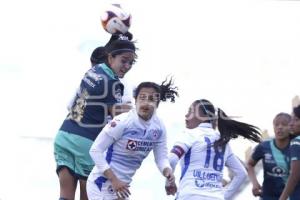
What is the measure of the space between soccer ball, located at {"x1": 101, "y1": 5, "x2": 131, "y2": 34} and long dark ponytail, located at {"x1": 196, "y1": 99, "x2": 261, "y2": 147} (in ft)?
3.72

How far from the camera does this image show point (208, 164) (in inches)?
323

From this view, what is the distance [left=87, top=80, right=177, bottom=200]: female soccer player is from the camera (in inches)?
293

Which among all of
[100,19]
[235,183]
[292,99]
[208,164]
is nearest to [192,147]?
[208,164]

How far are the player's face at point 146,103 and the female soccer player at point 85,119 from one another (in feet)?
1.85

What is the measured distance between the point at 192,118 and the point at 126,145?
1149 millimetres

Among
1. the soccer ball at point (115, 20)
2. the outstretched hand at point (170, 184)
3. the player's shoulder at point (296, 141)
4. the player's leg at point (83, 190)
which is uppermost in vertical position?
the soccer ball at point (115, 20)

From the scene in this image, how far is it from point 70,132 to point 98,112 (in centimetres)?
33

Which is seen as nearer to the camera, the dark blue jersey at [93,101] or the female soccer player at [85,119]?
the dark blue jersey at [93,101]

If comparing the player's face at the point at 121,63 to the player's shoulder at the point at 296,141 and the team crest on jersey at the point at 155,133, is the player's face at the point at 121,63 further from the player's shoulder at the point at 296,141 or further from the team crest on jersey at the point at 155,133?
the player's shoulder at the point at 296,141

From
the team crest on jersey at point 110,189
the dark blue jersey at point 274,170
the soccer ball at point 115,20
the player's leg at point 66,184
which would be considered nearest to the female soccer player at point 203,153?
the team crest on jersey at point 110,189

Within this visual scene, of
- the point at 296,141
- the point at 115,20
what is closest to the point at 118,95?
the point at 115,20

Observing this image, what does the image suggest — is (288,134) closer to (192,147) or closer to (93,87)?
(192,147)

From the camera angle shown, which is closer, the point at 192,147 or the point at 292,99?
the point at 192,147

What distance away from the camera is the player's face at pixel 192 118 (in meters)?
8.45
